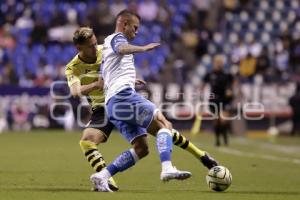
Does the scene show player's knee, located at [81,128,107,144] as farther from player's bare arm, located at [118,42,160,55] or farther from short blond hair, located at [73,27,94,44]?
player's bare arm, located at [118,42,160,55]

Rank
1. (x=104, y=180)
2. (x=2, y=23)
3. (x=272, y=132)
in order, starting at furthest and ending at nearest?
(x=2, y=23) < (x=272, y=132) < (x=104, y=180)

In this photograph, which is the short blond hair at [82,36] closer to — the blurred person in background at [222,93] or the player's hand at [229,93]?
the blurred person in background at [222,93]

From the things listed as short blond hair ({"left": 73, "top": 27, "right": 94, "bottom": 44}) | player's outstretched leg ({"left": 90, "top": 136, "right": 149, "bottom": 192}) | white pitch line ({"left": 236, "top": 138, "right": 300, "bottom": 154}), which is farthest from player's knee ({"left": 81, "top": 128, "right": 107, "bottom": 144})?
white pitch line ({"left": 236, "top": 138, "right": 300, "bottom": 154})

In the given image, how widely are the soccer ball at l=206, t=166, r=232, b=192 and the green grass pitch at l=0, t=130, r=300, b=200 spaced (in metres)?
0.12

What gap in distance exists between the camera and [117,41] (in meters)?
10.0

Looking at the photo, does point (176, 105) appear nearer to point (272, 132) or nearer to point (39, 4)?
point (272, 132)

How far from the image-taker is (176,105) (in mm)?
27578

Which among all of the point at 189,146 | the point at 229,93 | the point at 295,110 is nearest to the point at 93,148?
the point at 189,146

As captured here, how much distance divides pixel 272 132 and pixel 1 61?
31.8 feet

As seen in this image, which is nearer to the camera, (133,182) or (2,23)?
(133,182)

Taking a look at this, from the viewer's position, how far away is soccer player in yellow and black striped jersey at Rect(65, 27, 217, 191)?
10.5m

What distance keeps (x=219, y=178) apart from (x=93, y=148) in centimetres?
163

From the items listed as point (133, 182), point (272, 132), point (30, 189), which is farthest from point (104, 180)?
point (272, 132)

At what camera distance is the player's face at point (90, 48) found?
1066 cm
